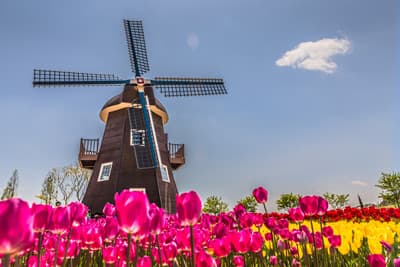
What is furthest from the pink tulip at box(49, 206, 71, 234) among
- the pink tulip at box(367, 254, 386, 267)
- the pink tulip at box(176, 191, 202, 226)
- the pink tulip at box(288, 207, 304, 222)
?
the pink tulip at box(288, 207, 304, 222)

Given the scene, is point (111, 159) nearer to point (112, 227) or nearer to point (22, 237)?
point (112, 227)

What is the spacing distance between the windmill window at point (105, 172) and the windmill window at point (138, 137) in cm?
175

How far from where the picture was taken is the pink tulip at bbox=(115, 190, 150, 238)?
1.14 metres

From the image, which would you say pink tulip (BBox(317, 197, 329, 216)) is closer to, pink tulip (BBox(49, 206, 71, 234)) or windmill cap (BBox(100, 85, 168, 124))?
pink tulip (BBox(49, 206, 71, 234))

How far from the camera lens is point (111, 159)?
16906 millimetres

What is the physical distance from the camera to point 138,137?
1719 cm

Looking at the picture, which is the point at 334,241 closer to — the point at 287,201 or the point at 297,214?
the point at 297,214

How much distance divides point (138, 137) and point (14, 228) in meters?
16.6

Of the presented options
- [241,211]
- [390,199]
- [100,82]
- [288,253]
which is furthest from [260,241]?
[390,199]

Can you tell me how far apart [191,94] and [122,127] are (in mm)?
4468

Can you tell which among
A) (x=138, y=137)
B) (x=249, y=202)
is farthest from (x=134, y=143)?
(x=249, y=202)

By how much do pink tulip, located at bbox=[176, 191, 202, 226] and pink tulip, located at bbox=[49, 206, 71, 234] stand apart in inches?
25.1

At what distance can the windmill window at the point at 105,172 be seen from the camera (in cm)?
1644

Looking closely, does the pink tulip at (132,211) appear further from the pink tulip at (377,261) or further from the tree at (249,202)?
the tree at (249,202)
